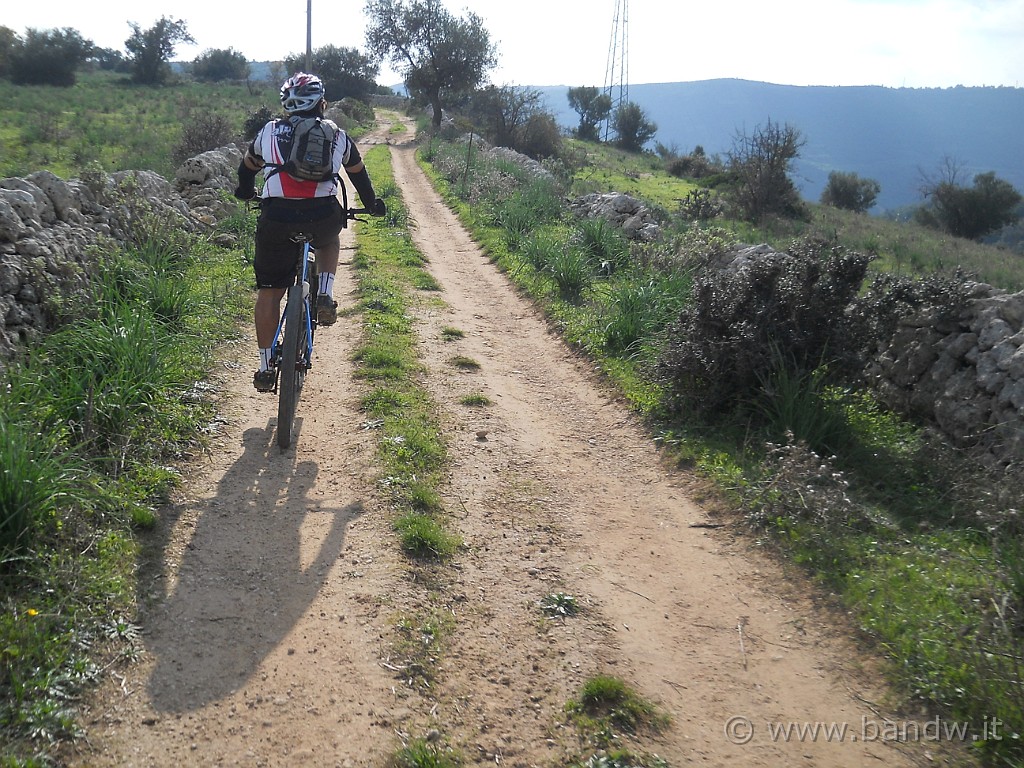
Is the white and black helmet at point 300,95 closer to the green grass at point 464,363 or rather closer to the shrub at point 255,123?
the green grass at point 464,363

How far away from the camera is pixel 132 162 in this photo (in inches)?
618

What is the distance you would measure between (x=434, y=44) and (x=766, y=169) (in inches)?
877

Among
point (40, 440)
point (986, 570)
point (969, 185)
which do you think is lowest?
point (986, 570)

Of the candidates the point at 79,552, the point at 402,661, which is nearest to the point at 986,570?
the point at 402,661

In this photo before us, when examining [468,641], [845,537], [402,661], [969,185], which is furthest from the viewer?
[969,185]

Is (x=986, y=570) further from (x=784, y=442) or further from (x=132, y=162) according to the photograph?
(x=132, y=162)

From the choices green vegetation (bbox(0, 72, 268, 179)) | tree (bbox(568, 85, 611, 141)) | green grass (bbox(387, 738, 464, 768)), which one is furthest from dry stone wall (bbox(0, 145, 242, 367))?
tree (bbox(568, 85, 611, 141))

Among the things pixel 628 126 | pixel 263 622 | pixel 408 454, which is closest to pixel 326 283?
pixel 408 454

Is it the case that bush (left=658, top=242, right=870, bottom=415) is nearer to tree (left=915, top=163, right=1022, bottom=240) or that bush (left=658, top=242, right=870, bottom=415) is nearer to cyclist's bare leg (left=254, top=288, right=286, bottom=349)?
cyclist's bare leg (left=254, top=288, right=286, bottom=349)

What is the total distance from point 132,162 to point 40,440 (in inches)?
565

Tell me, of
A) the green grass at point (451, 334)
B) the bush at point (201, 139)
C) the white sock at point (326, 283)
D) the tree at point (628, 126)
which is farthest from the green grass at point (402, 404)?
the tree at point (628, 126)

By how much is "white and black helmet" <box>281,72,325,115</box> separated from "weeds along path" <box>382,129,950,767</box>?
2.30 meters

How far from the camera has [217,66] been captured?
68.7m

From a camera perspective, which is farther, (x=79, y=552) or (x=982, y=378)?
(x=982, y=378)
